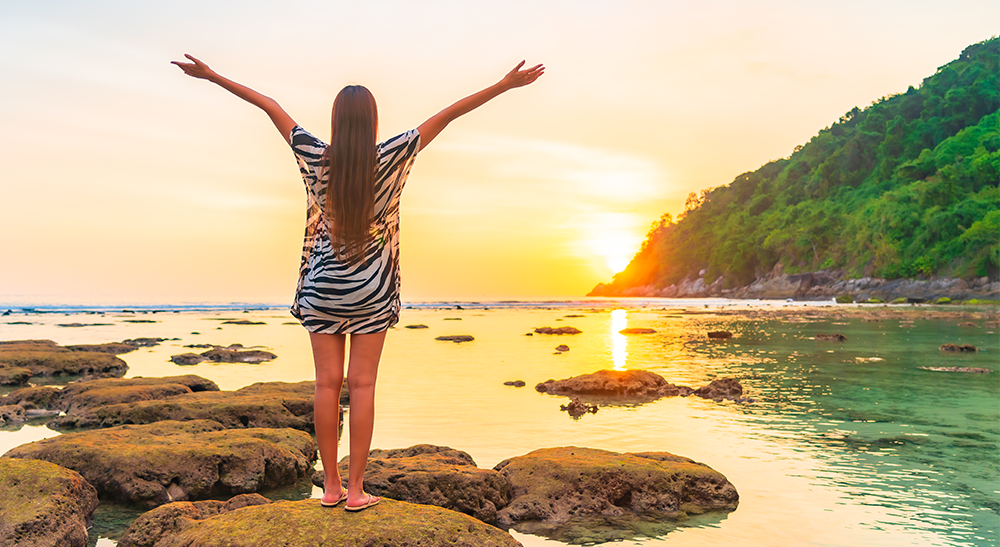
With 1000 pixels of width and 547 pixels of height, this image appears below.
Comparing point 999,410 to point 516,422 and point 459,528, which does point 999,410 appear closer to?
point 516,422

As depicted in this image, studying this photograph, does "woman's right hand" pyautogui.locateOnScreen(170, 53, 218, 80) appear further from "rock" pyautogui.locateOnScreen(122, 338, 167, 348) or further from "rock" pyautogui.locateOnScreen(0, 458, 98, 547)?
"rock" pyautogui.locateOnScreen(122, 338, 167, 348)

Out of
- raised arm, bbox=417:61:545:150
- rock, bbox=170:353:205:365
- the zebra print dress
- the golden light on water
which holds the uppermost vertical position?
raised arm, bbox=417:61:545:150

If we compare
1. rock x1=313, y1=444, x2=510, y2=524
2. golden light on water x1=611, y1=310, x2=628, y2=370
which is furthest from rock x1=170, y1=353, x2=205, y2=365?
rock x1=313, y1=444, x2=510, y2=524

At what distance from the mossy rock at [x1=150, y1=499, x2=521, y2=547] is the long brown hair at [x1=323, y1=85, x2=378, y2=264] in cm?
172

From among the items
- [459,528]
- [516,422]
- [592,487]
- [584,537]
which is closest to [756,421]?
[516,422]

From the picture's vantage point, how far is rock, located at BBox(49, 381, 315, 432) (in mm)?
9250

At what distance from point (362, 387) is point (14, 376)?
15.5 metres

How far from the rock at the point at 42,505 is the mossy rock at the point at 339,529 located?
3.34 ft

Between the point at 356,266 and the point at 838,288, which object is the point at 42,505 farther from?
the point at 838,288

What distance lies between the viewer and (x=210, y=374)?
1670cm

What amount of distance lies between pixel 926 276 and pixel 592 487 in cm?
8017

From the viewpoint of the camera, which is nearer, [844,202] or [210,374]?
[210,374]

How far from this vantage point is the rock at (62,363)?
16.6 metres

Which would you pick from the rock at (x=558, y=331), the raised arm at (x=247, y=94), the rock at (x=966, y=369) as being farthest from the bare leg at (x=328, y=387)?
the rock at (x=558, y=331)
